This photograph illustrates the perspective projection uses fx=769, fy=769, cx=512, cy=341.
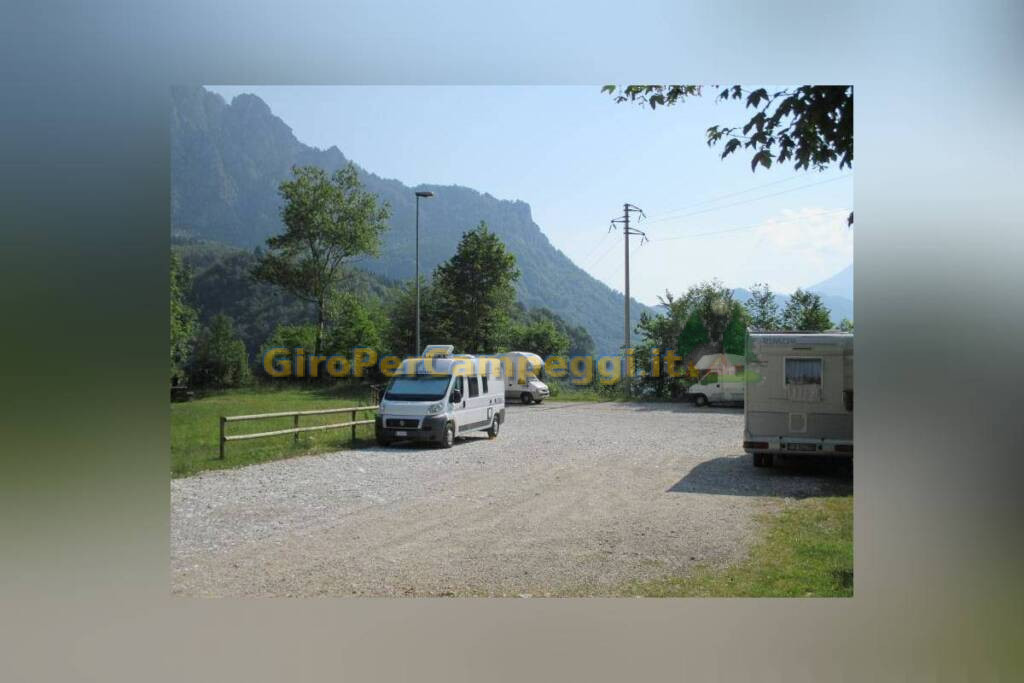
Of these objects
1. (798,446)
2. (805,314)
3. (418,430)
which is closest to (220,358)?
(418,430)

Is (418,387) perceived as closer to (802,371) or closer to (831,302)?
(802,371)

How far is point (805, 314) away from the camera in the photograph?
8.74 metres

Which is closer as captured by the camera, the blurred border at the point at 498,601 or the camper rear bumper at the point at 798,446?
the blurred border at the point at 498,601

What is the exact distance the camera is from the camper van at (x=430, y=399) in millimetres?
10273

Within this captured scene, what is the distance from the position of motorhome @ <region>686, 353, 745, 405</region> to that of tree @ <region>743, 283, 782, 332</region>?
1052mm

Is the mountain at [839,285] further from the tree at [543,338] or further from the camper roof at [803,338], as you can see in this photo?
the tree at [543,338]

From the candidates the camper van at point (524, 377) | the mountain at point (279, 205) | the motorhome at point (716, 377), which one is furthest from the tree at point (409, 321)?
the motorhome at point (716, 377)

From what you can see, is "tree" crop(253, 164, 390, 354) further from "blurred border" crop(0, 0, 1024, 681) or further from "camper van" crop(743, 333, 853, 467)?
Answer: "camper van" crop(743, 333, 853, 467)

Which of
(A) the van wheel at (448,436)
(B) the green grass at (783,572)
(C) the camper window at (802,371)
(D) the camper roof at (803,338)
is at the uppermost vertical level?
(D) the camper roof at (803,338)

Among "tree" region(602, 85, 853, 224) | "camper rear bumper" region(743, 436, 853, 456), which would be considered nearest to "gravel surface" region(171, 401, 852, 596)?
"camper rear bumper" region(743, 436, 853, 456)

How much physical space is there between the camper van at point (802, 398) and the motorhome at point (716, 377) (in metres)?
1.56
